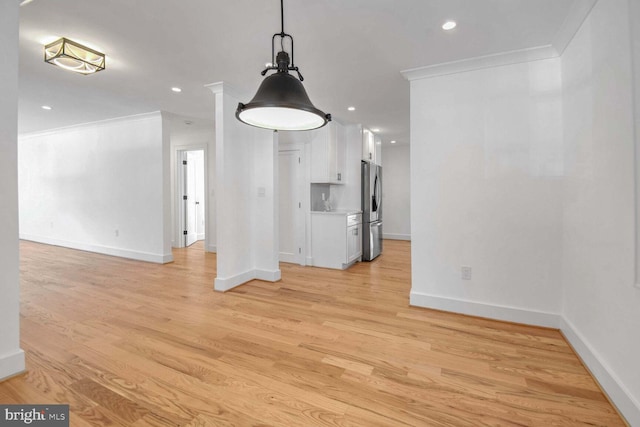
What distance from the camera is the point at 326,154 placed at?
470cm

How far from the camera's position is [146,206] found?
5070 millimetres

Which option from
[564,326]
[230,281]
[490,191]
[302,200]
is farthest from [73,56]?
[564,326]

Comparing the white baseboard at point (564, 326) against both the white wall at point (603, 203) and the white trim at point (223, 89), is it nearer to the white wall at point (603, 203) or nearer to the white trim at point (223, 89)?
the white wall at point (603, 203)

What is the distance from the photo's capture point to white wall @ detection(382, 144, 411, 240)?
25.2 feet

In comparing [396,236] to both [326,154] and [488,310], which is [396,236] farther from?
[488,310]

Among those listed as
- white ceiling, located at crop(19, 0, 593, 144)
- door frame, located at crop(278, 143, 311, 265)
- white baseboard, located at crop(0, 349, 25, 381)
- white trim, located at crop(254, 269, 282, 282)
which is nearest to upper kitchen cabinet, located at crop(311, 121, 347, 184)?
Answer: door frame, located at crop(278, 143, 311, 265)

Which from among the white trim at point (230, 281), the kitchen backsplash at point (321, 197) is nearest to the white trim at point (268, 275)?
the white trim at point (230, 281)

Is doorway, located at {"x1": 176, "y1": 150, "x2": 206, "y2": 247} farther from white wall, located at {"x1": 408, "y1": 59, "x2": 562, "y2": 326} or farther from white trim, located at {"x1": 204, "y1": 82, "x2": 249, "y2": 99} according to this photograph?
white wall, located at {"x1": 408, "y1": 59, "x2": 562, "y2": 326}

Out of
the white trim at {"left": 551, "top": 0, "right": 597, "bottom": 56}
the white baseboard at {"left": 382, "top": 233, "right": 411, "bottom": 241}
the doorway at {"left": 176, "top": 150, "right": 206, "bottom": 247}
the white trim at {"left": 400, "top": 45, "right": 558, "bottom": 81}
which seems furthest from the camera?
the white baseboard at {"left": 382, "top": 233, "right": 411, "bottom": 241}

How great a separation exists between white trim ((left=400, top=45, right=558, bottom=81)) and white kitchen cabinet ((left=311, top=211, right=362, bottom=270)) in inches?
90.7

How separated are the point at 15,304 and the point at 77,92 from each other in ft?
10.9

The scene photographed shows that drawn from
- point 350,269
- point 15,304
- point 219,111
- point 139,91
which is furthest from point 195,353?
point 139,91

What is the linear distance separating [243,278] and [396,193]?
17.3 feet

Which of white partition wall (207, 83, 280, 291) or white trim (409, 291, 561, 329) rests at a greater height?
white partition wall (207, 83, 280, 291)
